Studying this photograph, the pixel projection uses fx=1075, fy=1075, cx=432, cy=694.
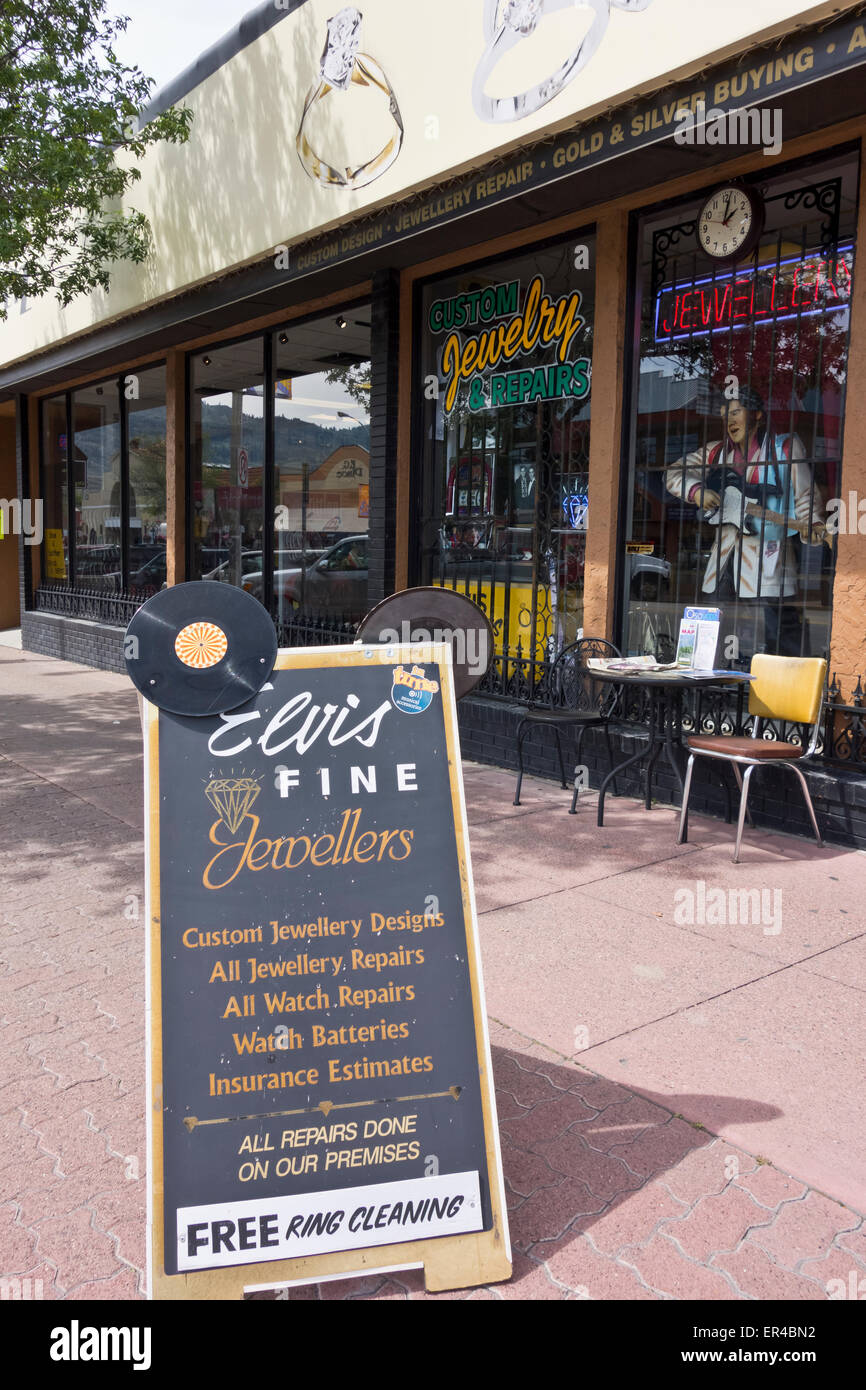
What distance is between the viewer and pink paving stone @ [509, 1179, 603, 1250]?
2.58m

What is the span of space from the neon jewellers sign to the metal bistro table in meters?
2.06

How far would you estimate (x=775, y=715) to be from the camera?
5688 mm

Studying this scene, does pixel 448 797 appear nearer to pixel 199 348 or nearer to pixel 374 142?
pixel 374 142

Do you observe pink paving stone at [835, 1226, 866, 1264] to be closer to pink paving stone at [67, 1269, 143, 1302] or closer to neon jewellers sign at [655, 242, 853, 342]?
pink paving stone at [67, 1269, 143, 1302]

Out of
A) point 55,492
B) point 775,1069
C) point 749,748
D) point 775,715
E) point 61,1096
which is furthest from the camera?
point 55,492

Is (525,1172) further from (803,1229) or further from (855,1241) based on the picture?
(855,1241)

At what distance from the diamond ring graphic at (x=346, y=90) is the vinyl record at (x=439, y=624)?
4.80m

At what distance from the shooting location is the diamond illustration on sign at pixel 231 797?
2.53 m

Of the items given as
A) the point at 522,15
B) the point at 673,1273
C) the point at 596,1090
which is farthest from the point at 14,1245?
the point at 522,15

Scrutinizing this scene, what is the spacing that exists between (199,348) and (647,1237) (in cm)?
1096

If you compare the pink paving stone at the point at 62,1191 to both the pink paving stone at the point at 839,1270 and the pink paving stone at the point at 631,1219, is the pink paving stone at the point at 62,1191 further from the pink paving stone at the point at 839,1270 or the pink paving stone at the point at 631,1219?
the pink paving stone at the point at 839,1270

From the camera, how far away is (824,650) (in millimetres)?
6035

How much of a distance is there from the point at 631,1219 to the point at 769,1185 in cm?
41

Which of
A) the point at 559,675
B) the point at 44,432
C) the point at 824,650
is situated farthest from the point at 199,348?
the point at 824,650
